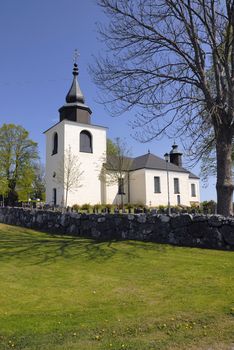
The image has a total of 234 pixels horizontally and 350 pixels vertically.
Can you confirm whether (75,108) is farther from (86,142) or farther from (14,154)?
(14,154)

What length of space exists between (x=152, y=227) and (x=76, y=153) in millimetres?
28081

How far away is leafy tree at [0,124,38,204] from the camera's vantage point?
39.3m

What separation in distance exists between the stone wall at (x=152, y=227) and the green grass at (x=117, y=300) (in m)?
0.70

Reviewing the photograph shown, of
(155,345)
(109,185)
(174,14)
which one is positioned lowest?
(155,345)

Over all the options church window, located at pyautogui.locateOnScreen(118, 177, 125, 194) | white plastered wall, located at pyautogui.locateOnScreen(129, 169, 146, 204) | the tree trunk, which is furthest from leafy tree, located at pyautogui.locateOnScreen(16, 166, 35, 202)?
the tree trunk

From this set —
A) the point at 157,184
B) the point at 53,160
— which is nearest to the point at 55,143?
the point at 53,160

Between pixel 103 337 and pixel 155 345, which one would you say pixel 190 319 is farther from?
pixel 103 337

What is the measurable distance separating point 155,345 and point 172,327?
52 centimetres

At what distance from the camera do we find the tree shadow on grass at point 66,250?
8.12 metres

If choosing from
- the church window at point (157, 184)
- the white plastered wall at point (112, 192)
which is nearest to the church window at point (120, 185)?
the white plastered wall at point (112, 192)

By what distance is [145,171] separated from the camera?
132 ft

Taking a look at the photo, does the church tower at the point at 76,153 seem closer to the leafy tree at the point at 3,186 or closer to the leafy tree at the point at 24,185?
the leafy tree at the point at 24,185

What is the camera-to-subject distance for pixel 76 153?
37.5m

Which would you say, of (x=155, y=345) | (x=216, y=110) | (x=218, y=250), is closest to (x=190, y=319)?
(x=155, y=345)
